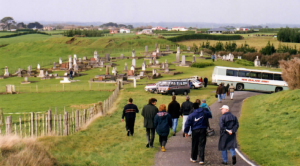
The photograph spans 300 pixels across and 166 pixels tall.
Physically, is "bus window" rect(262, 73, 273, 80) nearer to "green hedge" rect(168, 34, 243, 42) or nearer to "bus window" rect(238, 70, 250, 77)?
"bus window" rect(238, 70, 250, 77)

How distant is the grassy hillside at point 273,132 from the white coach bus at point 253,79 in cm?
1444

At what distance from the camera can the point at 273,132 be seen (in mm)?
15742

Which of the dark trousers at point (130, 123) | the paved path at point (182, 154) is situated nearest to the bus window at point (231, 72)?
the paved path at point (182, 154)

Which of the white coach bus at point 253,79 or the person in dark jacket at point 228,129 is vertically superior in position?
the person in dark jacket at point 228,129

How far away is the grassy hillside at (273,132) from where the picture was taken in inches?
492

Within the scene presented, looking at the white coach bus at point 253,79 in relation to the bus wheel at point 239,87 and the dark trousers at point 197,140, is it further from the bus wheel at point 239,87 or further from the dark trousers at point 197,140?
the dark trousers at point 197,140

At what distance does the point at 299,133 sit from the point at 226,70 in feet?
80.1

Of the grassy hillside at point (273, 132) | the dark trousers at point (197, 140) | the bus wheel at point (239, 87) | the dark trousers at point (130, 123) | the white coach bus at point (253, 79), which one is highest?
the dark trousers at point (197, 140)

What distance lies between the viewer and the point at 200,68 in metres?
57.2

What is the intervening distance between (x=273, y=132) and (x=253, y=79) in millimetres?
22675

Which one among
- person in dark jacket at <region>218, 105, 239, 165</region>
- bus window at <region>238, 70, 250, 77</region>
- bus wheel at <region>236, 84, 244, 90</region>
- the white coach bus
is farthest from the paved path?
bus wheel at <region>236, 84, 244, 90</region>

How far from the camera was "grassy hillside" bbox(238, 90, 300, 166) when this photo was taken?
12.5 meters

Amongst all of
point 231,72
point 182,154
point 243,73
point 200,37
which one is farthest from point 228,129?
point 200,37

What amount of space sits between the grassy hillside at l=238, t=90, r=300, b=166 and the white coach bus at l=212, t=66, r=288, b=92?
→ 14.4 metres
